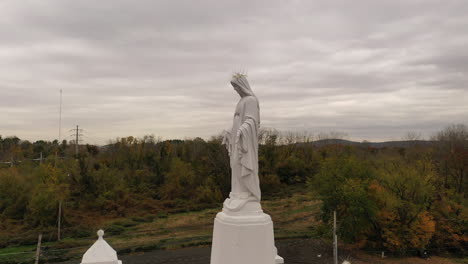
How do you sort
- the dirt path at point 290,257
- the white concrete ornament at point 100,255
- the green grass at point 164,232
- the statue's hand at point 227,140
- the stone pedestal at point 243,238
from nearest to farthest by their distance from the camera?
1. the stone pedestal at point 243,238
2. the statue's hand at point 227,140
3. the white concrete ornament at point 100,255
4. the dirt path at point 290,257
5. the green grass at point 164,232

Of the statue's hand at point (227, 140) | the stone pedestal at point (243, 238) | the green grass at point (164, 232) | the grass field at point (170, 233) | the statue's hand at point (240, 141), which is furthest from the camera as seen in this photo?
the green grass at point (164, 232)

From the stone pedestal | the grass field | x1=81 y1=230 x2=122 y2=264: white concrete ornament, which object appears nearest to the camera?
the stone pedestal

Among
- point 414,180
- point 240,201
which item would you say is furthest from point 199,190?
point 240,201

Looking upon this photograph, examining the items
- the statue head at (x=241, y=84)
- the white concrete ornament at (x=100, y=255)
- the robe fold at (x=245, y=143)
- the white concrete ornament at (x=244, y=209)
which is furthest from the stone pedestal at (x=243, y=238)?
the white concrete ornament at (x=100, y=255)

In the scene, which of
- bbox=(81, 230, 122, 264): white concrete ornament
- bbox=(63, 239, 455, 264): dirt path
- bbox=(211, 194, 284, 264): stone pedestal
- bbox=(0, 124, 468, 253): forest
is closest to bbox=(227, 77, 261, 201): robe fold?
bbox=(211, 194, 284, 264): stone pedestal

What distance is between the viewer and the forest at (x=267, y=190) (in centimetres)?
1944

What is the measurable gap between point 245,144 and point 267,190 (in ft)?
112

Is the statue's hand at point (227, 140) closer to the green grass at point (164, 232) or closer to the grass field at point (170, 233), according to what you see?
the grass field at point (170, 233)

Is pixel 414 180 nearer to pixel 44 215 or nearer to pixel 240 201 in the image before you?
pixel 240 201

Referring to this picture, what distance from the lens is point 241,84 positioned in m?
6.46

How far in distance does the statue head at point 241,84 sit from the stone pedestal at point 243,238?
214 cm

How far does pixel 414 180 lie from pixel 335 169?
458 centimetres

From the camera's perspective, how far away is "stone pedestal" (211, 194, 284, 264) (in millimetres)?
5859

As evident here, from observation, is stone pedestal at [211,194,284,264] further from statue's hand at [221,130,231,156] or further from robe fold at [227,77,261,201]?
statue's hand at [221,130,231,156]
